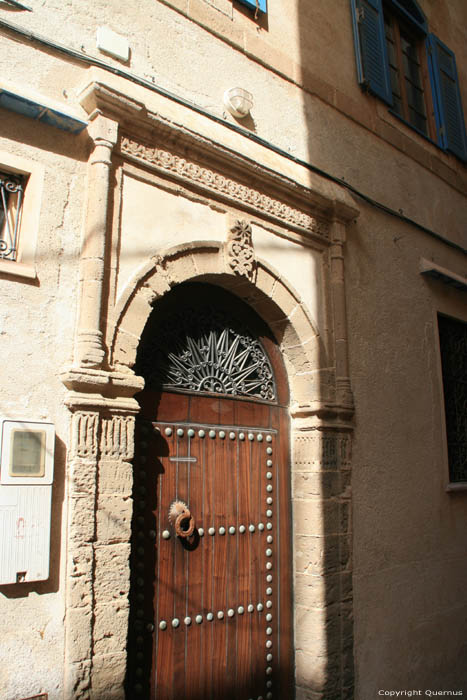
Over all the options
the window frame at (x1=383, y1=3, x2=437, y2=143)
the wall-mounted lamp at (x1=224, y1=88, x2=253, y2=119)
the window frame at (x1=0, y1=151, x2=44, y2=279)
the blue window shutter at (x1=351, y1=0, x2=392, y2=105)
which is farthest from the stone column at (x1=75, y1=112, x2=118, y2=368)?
the window frame at (x1=383, y1=3, x2=437, y2=143)

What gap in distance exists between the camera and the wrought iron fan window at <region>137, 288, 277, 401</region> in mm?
3371

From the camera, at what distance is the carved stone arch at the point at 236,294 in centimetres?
298

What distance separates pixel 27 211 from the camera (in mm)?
2734

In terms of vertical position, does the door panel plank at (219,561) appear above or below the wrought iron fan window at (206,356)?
below

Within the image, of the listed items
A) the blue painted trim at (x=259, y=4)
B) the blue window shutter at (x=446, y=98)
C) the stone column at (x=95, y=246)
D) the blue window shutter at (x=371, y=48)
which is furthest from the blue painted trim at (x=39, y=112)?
the blue window shutter at (x=446, y=98)

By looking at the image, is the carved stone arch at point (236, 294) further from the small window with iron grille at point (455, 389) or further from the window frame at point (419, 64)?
the window frame at point (419, 64)

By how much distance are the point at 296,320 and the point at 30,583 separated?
88.2 inches

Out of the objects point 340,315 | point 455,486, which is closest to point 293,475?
point 340,315

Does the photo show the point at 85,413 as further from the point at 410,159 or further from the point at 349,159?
the point at 410,159

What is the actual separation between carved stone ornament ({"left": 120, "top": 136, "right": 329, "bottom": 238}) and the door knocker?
1.84 meters

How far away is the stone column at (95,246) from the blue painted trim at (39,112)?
143 millimetres

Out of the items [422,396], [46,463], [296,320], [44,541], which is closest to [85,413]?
[46,463]

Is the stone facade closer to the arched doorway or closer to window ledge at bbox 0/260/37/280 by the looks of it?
window ledge at bbox 0/260/37/280

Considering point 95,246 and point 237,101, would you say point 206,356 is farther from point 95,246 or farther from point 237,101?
→ point 237,101
